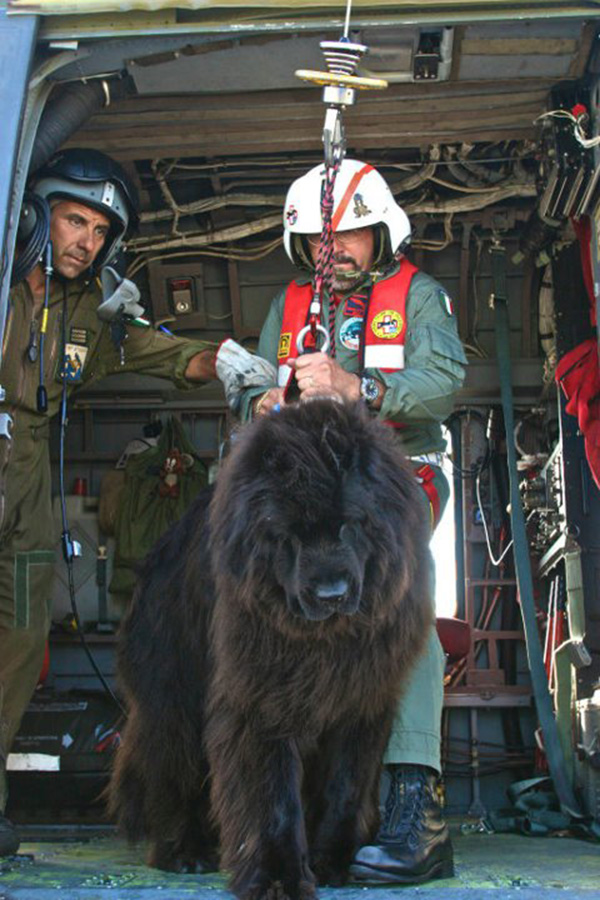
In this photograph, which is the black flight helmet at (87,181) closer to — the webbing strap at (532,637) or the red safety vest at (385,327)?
the red safety vest at (385,327)

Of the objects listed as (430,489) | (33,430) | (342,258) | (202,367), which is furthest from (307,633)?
(33,430)

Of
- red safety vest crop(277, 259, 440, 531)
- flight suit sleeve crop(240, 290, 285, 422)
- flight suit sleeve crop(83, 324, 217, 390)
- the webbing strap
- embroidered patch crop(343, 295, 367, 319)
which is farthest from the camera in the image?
flight suit sleeve crop(83, 324, 217, 390)

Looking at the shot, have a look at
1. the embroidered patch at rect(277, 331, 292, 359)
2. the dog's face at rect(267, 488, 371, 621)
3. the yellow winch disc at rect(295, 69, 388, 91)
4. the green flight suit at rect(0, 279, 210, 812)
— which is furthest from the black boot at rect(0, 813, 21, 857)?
the yellow winch disc at rect(295, 69, 388, 91)

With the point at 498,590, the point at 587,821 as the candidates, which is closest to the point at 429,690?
the point at 587,821

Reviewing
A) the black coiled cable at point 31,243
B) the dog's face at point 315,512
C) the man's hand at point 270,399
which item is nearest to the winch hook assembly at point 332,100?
the man's hand at point 270,399

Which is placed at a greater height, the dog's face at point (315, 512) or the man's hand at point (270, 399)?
the man's hand at point (270, 399)

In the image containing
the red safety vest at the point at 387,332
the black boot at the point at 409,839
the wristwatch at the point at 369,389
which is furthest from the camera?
the red safety vest at the point at 387,332

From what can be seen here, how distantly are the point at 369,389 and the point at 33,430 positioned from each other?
1758 millimetres

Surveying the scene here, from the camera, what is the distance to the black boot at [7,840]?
366cm

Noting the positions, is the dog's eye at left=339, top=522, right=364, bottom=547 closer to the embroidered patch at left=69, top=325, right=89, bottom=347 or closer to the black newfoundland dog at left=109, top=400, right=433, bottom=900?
the black newfoundland dog at left=109, top=400, right=433, bottom=900

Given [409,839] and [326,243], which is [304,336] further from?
[409,839]

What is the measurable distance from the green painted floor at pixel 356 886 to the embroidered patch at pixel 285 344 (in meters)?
1.97

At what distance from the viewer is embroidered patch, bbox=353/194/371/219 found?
433cm

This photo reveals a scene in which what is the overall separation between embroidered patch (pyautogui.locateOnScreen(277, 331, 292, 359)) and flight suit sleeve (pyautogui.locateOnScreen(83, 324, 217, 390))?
0.59 meters
